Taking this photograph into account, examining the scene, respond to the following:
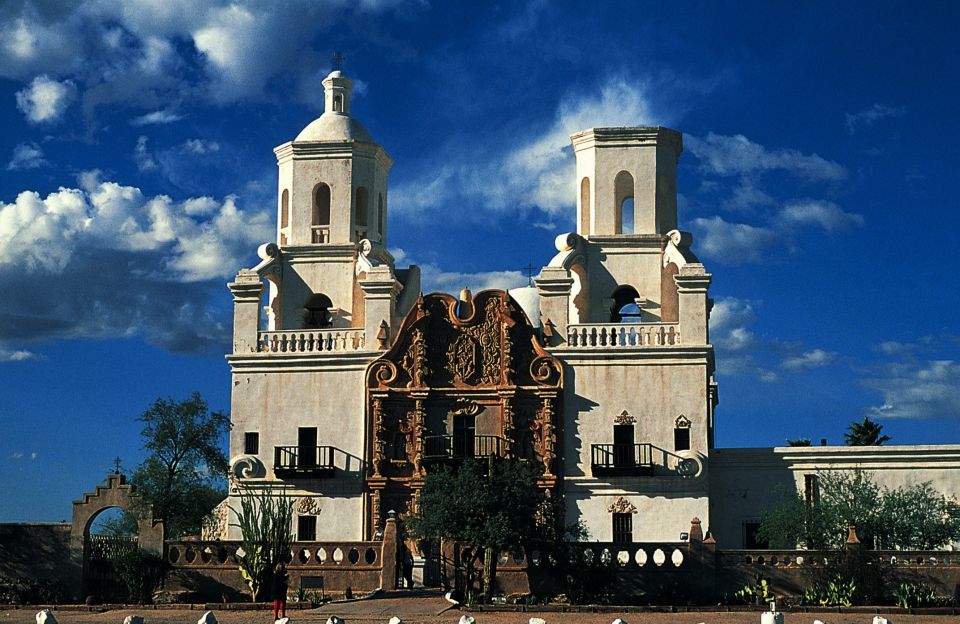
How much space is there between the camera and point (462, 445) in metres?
47.0

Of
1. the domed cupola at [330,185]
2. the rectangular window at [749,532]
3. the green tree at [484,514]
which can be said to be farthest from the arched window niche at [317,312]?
the rectangular window at [749,532]

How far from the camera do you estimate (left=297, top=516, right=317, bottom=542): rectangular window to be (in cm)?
4697

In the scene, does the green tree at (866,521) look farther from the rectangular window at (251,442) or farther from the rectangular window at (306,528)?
the rectangular window at (251,442)

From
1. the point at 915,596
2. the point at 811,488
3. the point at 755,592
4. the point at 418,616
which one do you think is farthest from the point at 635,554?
the point at 418,616

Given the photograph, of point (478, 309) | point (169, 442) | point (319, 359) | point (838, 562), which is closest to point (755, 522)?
point (838, 562)

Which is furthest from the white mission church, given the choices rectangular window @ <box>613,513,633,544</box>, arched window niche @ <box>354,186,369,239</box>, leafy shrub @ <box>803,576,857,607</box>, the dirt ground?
the dirt ground

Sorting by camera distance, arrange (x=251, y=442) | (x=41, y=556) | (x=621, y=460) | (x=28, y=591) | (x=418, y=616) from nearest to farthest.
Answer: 1. (x=418, y=616)
2. (x=28, y=591)
3. (x=41, y=556)
4. (x=621, y=460)
5. (x=251, y=442)

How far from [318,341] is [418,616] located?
55.7 feet

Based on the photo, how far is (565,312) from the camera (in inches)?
1861

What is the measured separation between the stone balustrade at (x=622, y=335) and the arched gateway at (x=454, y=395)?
1.19 metres

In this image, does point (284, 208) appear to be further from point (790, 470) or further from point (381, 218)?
point (790, 470)

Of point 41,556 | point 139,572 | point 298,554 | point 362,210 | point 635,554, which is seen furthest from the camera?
point 362,210

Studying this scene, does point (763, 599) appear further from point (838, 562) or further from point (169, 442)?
point (169, 442)

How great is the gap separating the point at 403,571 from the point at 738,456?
11872 millimetres
